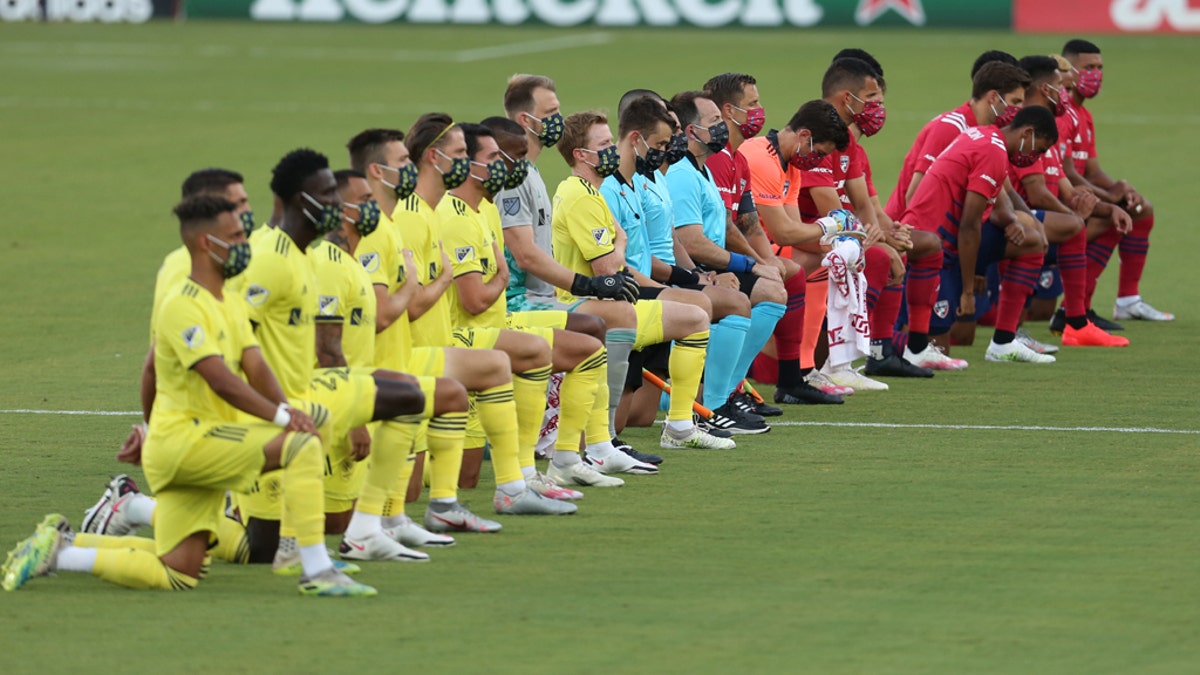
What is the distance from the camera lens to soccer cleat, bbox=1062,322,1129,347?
14.3m

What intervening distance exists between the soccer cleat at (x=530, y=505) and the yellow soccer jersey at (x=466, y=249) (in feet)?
2.94

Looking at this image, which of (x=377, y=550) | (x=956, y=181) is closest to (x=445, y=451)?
(x=377, y=550)

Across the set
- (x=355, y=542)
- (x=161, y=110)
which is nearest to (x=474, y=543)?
(x=355, y=542)

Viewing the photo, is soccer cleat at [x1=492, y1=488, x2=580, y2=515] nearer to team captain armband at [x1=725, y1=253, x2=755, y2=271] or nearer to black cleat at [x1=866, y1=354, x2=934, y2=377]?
team captain armband at [x1=725, y1=253, x2=755, y2=271]

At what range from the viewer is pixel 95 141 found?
2486 cm

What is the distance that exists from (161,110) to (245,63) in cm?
555

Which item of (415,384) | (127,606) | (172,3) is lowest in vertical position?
(127,606)

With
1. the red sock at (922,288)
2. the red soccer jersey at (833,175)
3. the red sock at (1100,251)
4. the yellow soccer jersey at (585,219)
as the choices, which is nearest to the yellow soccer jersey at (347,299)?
the yellow soccer jersey at (585,219)

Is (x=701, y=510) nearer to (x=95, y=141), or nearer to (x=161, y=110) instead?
(x=95, y=141)

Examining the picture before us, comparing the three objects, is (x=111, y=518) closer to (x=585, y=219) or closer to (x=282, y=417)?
(x=282, y=417)

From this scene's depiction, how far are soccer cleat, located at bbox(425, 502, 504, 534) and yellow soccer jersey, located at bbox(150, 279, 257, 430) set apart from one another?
4.35 feet

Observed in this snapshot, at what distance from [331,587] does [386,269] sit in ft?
5.72

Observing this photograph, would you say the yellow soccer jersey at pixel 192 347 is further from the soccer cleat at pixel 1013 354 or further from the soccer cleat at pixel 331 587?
the soccer cleat at pixel 1013 354

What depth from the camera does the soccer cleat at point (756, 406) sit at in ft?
37.3
